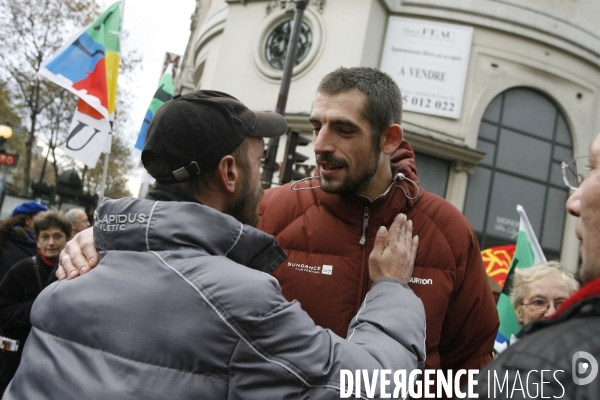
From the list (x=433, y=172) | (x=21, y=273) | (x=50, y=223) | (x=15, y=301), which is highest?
(x=433, y=172)

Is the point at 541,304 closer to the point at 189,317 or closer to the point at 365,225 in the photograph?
the point at 365,225

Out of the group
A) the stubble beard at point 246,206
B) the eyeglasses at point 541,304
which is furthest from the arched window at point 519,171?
the stubble beard at point 246,206

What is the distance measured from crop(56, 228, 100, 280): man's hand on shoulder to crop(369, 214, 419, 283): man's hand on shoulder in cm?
101

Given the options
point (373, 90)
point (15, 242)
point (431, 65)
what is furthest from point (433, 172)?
point (373, 90)

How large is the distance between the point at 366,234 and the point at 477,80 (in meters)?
15.3

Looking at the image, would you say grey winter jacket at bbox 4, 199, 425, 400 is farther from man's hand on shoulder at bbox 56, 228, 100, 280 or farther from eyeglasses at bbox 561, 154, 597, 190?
eyeglasses at bbox 561, 154, 597, 190

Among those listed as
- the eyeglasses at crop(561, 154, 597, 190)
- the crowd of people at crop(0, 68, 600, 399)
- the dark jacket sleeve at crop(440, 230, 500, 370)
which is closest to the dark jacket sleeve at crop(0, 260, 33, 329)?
the crowd of people at crop(0, 68, 600, 399)

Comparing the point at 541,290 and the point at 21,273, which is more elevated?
the point at 541,290

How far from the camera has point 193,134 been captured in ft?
6.08

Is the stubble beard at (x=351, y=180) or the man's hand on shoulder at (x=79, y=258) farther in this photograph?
the stubble beard at (x=351, y=180)

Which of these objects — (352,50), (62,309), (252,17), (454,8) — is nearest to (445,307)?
(62,309)

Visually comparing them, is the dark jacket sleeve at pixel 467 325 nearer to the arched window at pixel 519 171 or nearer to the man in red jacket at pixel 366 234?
the man in red jacket at pixel 366 234

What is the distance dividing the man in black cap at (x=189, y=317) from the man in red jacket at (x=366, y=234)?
0.57 meters

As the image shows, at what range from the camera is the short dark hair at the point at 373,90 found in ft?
8.40
